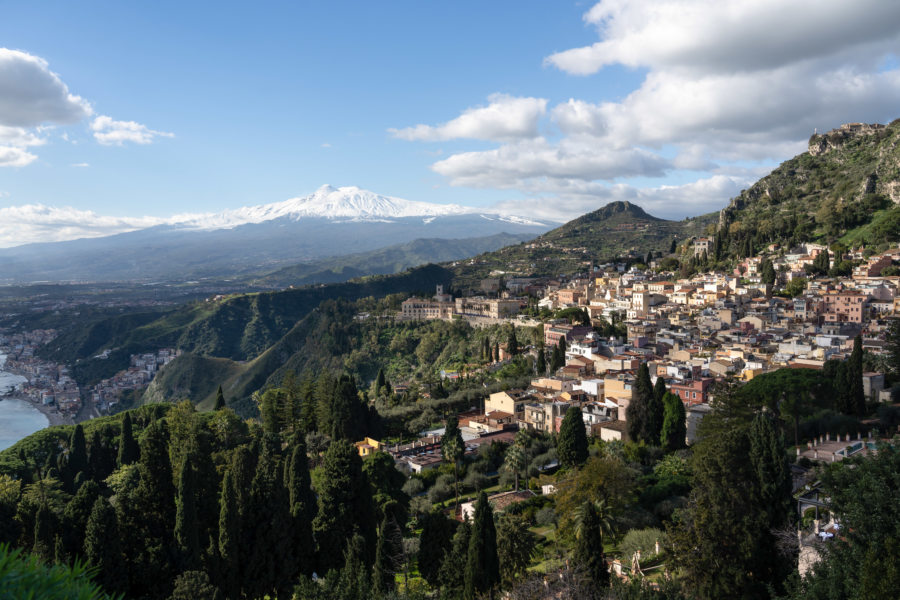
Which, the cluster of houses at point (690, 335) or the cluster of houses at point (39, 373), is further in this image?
the cluster of houses at point (39, 373)

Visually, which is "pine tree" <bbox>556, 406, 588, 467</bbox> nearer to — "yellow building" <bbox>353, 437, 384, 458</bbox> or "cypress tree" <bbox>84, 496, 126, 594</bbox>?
"yellow building" <bbox>353, 437, 384, 458</bbox>

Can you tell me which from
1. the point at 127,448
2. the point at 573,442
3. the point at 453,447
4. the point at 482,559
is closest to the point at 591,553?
the point at 482,559

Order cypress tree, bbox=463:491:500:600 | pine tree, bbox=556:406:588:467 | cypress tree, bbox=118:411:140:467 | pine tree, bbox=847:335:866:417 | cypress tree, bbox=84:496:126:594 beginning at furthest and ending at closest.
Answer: cypress tree, bbox=118:411:140:467 → pine tree, bbox=847:335:866:417 → pine tree, bbox=556:406:588:467 → cypress tree, bbox=463:491:500:600 → cypress tree, bbox=84:496:126:594

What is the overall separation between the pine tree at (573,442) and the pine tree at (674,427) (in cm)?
315

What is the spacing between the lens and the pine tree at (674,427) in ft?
69.2

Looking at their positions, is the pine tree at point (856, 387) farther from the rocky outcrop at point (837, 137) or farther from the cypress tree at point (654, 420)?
the rocky outcrop at point (837, 137)

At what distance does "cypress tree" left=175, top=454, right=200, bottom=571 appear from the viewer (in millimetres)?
13422

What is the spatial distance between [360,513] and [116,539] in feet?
19.4

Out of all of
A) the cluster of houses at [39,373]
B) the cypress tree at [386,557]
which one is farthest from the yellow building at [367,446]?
the cluster of houses at [39,373]

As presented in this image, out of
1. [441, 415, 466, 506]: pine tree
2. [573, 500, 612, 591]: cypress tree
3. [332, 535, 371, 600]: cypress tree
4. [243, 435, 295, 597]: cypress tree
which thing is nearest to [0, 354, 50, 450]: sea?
[441, 415, 466, 506]: pine tree

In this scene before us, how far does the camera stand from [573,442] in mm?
20188

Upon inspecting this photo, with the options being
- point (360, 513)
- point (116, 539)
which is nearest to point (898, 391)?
point (360, 513)

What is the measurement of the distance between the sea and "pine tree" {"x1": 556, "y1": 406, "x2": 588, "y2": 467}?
42.1 meters

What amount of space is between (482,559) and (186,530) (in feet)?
22.1
